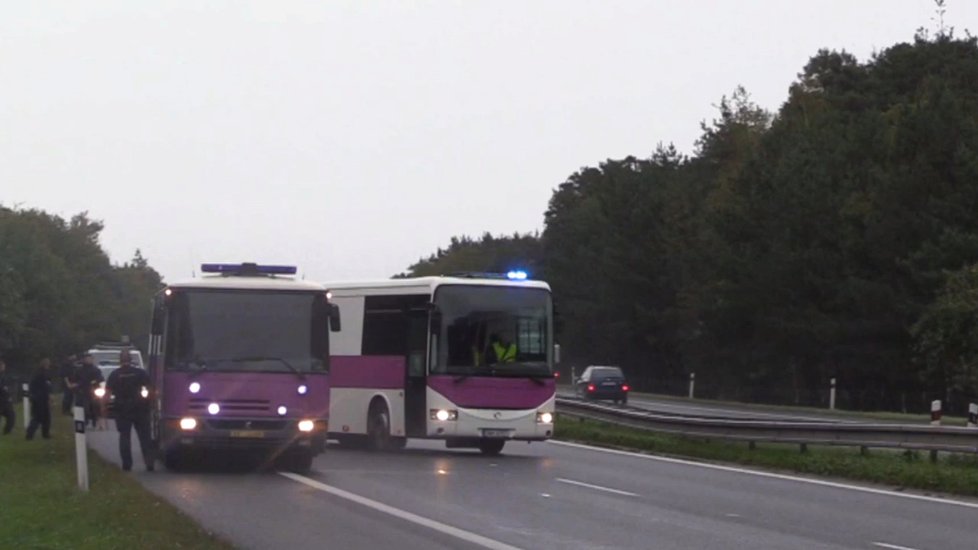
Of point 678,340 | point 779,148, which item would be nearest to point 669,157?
point 678,340

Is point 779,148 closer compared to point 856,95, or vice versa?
point 779,148

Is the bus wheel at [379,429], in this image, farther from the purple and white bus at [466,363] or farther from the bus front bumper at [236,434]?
the bus front bumper at [236,434]

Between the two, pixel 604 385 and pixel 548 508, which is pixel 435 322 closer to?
pixel 548 508

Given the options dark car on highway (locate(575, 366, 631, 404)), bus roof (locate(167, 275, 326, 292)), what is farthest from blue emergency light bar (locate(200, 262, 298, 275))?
dark car on highway (locate(575, 366, 631, 404))

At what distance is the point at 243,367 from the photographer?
2370 cm

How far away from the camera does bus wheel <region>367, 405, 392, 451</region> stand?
98.2ft

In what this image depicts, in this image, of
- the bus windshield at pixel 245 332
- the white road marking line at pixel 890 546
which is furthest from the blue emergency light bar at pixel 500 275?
the white road marking line at pixel 890 546

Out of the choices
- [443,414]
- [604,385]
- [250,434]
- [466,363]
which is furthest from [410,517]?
[604,385]

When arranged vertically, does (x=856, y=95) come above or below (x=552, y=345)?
above

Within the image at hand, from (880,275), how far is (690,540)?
5133 centimetres

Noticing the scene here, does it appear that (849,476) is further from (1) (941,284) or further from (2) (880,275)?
(2) (880,275)

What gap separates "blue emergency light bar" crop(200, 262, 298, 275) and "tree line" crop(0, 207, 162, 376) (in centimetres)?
7958

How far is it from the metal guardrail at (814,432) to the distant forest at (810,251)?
A: 9.59 metres

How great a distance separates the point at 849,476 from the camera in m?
25.0
